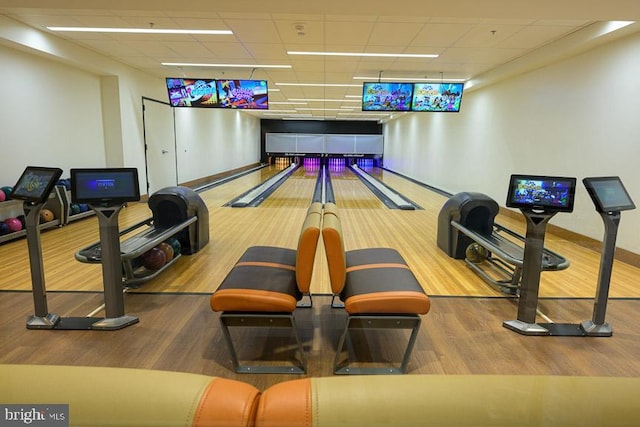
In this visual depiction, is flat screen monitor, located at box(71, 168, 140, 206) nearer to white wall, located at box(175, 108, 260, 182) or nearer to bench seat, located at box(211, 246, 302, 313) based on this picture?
bench seat, located at box(211, 246, 302, 313)

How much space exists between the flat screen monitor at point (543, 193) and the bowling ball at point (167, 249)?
2.91 metres

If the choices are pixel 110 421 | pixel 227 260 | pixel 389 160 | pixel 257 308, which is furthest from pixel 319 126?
pixel 110 421

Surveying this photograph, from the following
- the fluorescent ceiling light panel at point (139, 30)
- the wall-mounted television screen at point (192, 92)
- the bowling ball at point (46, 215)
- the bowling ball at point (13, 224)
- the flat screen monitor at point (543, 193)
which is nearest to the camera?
the flat screen monitor at point (543, 193)

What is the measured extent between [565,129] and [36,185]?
573 centimetres

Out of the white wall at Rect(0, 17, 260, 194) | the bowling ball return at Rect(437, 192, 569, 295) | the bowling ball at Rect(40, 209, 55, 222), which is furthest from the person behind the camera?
the bowling ball at Rect(40, 209, 55, 222)

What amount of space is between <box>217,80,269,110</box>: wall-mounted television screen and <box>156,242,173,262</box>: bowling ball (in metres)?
3.57

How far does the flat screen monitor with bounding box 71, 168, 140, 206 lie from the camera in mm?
2457

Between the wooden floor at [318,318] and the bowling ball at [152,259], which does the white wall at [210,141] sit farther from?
the bowling ball at [152,259]

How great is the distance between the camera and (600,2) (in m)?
3.12

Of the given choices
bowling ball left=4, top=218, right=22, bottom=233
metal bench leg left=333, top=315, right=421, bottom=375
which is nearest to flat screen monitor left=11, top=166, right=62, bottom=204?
metal bench leg left=333, top=315, right=421, bottom=375

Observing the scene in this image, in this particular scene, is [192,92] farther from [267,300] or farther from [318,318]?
[267,300]

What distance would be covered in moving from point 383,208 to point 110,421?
6931 millimetres

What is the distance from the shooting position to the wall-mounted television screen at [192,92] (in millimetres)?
6676

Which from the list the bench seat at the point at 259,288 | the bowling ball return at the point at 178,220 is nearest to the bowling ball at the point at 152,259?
the bowling ball return at the point at 178,220
